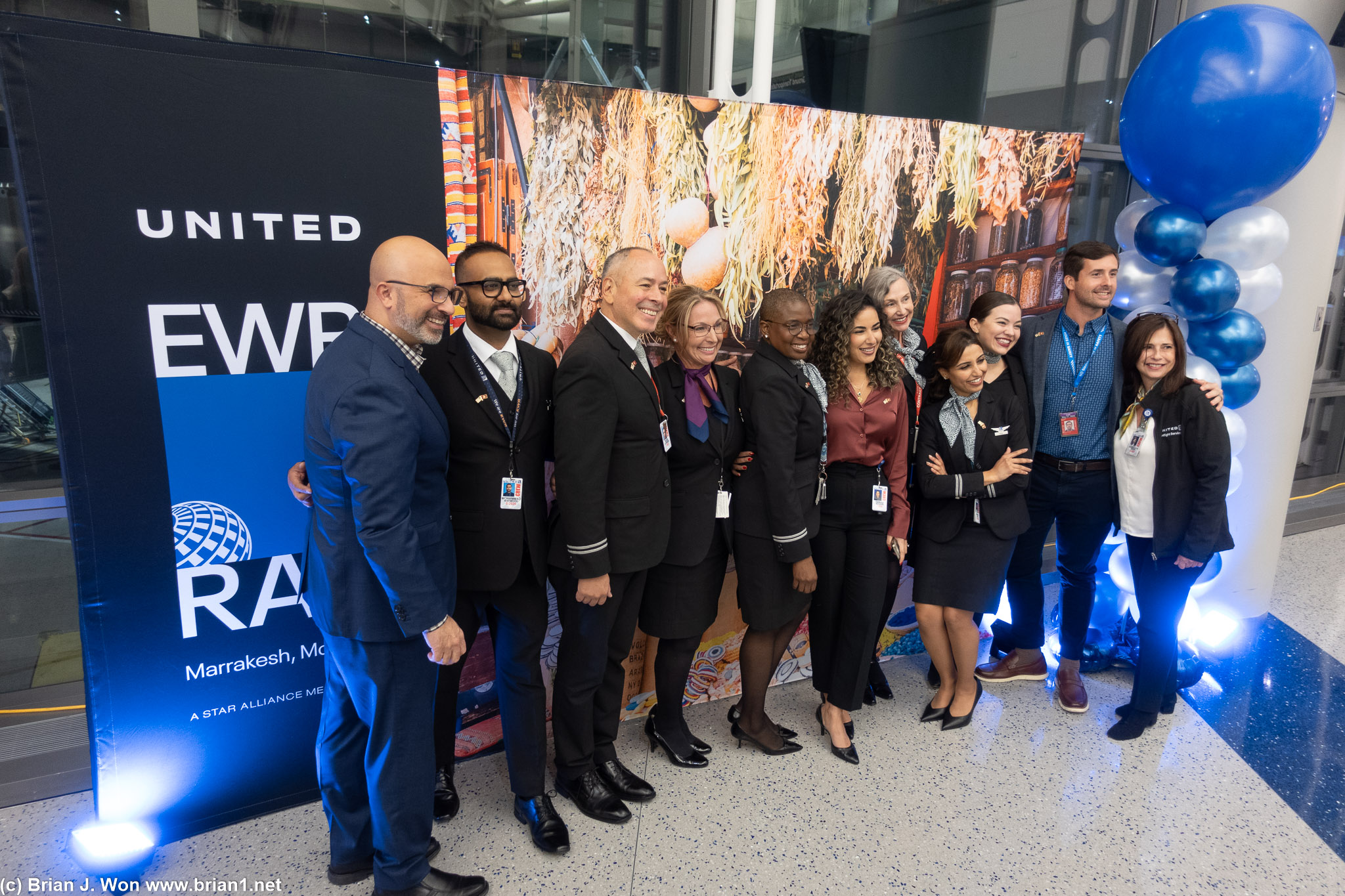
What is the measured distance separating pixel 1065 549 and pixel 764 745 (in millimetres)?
1689

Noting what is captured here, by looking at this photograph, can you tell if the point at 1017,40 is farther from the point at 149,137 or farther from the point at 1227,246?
the point at 149,137

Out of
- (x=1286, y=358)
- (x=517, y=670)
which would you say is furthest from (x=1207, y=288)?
(x=517, y=670)

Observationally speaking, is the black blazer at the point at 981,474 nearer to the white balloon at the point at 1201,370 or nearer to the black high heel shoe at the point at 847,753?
the white balloon at the point at 1201,370

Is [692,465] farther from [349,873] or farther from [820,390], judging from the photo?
[349,873]

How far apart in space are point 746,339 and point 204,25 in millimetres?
2516

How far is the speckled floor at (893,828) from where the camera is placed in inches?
95.3

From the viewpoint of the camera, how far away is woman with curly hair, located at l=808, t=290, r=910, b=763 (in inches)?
112

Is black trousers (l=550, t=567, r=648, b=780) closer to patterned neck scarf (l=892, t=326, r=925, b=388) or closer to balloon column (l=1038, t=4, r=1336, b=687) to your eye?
patterned neck scarf (l=892, t=326, r=925, b=388)

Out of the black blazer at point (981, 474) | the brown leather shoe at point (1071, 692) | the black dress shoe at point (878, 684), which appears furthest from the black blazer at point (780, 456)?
the brown leather shoe at point (1071, 692)

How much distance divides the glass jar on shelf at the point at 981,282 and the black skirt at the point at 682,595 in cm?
210

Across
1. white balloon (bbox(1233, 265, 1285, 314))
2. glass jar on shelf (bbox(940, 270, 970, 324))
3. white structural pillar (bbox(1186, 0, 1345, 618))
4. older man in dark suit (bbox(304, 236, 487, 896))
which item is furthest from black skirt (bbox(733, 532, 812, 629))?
white structural pillar (bbox(1186, 0, 1345, 618))

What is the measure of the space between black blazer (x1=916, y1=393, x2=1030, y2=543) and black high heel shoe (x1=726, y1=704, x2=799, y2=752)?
1.03 metres

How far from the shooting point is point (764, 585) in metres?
2.83

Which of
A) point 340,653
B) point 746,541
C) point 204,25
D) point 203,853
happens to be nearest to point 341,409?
point 340,653
